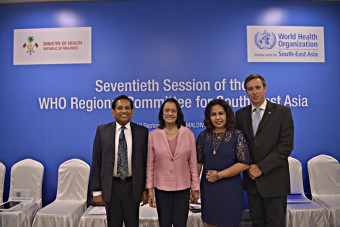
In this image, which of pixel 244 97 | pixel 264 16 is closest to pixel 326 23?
pixel 264 16

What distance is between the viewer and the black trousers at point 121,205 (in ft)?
7.41

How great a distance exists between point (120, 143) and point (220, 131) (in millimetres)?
875

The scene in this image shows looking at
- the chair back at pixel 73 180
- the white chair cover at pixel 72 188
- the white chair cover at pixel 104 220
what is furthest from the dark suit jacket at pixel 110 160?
the chair back at pixel 73 180

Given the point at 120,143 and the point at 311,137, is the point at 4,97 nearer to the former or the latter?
the point at 120,143

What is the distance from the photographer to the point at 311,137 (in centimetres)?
376

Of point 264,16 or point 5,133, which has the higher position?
point 264,16

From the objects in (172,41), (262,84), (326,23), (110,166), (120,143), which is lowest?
(110,166)

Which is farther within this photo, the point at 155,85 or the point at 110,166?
the point at 155,85

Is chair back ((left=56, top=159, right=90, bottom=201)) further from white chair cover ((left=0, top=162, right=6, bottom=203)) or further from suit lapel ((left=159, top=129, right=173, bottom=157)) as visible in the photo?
suit lapel ((left=159, top=129, right=173, bottom=157))

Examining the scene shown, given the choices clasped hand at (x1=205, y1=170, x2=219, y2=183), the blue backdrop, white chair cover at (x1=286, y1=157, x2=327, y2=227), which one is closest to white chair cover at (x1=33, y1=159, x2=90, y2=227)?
the blue backdrop

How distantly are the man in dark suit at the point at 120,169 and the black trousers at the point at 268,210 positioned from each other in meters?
0.97

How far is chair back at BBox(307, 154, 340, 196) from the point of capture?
11.4ft

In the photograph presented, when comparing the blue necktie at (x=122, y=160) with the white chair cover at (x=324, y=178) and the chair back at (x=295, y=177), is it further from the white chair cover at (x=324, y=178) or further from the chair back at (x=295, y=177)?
the white chair cover at (x=324, y=178)

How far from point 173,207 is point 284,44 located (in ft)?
9.28
